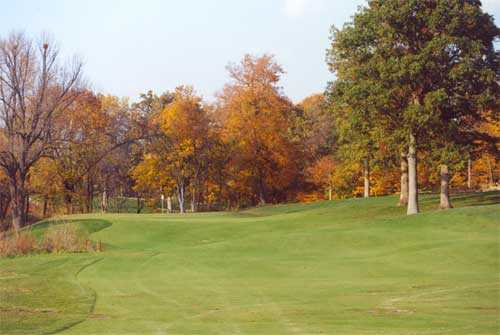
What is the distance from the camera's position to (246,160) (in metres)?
64.2

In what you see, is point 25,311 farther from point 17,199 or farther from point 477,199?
point 17,199

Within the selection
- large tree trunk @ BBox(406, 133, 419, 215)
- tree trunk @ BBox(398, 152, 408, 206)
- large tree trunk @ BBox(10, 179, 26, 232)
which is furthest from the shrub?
large tree trunk @ BBox(10, 179, 26, 232)

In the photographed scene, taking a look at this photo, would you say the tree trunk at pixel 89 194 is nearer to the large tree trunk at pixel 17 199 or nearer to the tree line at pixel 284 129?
the tree line at pixel 284 129

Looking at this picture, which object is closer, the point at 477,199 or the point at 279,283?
the point at 279,283

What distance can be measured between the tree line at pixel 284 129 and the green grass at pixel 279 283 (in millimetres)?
6821

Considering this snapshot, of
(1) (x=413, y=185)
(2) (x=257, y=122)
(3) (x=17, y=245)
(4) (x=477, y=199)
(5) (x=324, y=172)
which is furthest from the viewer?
(5) (x=324, y=172)

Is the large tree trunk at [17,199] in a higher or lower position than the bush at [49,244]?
higher

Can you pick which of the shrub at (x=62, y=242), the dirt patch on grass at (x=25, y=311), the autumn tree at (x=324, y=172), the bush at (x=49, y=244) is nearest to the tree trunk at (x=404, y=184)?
the bush at (x=49, y=244)

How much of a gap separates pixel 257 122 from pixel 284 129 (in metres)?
2.67

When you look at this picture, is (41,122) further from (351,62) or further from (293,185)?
(293,185)

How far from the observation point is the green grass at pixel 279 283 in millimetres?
11742

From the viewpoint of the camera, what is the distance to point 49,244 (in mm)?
26500

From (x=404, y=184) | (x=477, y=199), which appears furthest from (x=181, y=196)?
(x=477, y=199)

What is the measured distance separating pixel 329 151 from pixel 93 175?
2326cm
